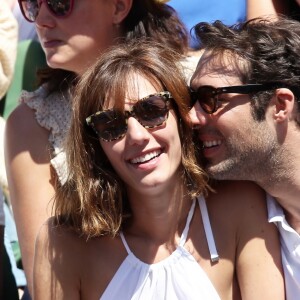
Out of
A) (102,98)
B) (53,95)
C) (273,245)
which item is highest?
(102,98)

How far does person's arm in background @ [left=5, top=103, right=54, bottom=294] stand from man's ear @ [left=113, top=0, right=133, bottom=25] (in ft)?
1.48

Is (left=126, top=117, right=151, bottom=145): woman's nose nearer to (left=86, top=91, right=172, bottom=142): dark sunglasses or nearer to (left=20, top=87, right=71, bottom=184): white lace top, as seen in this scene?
(left=86, top=91, right=172, bottom=142): dark sunglasses

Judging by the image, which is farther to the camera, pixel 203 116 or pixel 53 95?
pixel 53 95

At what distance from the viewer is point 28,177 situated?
2.91 metres

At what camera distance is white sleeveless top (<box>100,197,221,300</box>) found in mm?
2438

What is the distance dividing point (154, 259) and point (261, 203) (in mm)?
372

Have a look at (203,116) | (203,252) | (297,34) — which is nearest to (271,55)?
(297,34)

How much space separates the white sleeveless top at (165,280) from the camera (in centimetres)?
244

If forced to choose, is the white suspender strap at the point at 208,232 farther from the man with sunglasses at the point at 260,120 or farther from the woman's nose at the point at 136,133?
the woman's nose at the point at 136,133

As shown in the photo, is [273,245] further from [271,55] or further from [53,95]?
[53,95]

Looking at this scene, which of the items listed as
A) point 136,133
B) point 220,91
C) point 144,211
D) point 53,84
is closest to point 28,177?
point 53,84

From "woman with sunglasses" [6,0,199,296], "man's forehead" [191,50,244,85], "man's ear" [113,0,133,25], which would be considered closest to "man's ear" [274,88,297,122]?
"man's forehead" [191,50,244,85]

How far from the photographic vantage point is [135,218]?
8.47 ft

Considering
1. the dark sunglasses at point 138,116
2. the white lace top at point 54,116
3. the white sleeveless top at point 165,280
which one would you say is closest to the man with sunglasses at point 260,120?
the dark sunglasses at point 138,116
